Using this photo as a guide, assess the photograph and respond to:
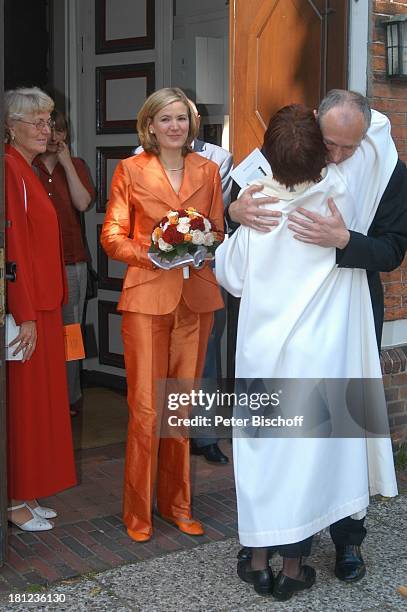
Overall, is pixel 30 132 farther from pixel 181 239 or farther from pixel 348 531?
pixel 348 531

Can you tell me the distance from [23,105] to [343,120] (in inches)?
67.3

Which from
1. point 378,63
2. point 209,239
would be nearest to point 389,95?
point 378,63

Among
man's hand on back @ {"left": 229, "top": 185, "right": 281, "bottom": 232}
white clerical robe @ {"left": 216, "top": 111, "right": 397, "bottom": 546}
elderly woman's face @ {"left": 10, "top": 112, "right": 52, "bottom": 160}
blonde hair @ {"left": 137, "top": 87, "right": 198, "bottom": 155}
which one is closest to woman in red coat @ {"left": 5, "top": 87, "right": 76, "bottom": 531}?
elderly woman's face @ {"left": 10, "top": 112, "right": 52, "bottom": 160}

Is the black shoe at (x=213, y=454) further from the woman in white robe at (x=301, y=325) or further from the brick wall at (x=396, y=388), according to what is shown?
the woman in white robe at (x=301, y=325)

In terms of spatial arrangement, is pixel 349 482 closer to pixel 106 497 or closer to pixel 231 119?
pixel 106 497

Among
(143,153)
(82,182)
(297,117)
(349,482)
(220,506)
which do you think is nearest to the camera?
(297,117)

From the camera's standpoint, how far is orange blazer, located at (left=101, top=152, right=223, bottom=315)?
4371 millimetres

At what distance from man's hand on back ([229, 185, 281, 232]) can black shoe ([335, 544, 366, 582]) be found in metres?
1.53

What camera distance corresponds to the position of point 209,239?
419 centimetres

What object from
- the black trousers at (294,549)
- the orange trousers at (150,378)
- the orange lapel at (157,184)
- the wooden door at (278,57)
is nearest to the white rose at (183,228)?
the orange lapel at (157,184)

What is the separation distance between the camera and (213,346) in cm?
582

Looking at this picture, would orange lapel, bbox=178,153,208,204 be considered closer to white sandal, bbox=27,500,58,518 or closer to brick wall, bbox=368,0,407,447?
brick wall, bbox=368,0,407,447

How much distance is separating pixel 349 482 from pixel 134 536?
1.23 m

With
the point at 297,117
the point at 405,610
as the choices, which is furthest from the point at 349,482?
the point at 297,117
